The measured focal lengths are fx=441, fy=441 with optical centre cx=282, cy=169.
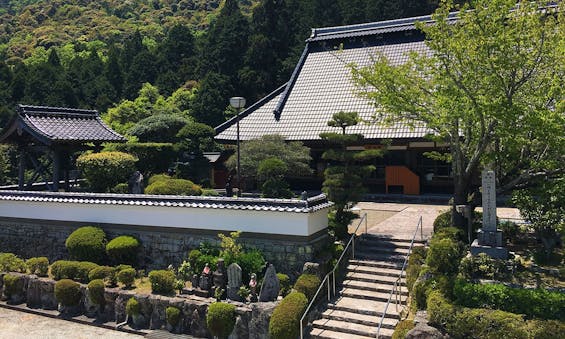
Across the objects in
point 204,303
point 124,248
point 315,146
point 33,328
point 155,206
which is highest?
point 315,146

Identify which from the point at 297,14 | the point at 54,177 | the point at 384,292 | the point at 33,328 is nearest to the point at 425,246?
the point at 384,292

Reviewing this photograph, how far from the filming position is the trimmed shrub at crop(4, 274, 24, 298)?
14227mm

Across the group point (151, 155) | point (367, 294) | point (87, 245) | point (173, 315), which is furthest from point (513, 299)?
point (151, 155)

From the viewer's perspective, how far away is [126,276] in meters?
A: 13.0

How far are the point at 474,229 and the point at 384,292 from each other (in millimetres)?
3518

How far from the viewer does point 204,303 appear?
11.7 m

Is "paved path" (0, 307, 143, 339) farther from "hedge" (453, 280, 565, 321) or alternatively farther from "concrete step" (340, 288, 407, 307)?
"hedge" (453, 280, 565, 321)

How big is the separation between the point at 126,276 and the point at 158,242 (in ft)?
6.12

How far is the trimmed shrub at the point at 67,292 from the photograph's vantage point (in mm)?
13148

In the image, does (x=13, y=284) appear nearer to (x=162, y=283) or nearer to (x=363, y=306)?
(x=162, y=283)

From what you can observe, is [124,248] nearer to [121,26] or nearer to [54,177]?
[54,177]

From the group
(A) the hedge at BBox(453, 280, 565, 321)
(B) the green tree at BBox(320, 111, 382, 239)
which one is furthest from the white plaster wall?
(A) the hedge at BBox(453, 280, 565, 321)

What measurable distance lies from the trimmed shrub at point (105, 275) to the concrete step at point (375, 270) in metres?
7.14

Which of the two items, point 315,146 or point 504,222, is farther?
point 315,146
